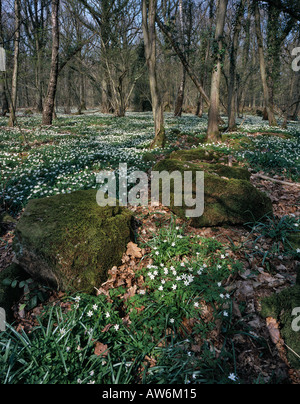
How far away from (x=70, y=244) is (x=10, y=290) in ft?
2.93

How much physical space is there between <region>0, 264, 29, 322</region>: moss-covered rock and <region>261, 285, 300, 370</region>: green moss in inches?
113

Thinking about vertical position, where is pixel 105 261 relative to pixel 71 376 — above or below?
above

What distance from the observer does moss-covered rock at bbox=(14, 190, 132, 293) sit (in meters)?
2.58

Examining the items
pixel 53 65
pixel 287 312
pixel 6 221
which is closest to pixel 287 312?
pixel 287 312

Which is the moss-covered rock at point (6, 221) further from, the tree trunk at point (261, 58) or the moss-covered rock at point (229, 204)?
the tree trunk at point (261, 58)

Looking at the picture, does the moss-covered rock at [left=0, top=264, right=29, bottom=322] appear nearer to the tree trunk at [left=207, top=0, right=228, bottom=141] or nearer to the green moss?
the green moss

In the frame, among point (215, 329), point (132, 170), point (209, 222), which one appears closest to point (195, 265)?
point (215, 329)

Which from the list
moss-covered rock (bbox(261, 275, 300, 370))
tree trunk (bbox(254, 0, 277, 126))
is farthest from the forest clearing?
tree trunk (bbox(254, 0, 277, 126))

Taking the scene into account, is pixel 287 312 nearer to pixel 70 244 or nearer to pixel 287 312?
pixel 287 312

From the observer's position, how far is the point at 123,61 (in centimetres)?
2175

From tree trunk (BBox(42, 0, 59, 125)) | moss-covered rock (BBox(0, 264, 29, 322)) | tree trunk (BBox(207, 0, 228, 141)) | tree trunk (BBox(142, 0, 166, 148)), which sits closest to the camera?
moss-covered rock (BBox(0, 264, 29, 322))
